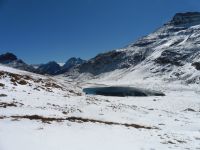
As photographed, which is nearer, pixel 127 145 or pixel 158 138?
pixel 127 145

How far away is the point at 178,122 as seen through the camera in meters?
36.4

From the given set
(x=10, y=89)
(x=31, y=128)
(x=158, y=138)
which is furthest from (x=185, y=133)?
(x=10, y=89)

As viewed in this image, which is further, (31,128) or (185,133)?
(185,133)

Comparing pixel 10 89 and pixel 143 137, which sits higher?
pixel 10 89

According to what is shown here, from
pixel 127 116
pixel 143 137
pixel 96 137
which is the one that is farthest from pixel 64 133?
pixel 127 116

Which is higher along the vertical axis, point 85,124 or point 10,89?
point 10,89

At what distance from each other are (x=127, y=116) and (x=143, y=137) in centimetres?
1333

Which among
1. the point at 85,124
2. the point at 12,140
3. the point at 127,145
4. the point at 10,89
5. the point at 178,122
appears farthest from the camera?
the point at 10,89

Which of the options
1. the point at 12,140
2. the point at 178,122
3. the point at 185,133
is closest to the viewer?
the point at 12,140

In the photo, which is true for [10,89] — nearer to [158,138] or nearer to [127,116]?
[127,116]

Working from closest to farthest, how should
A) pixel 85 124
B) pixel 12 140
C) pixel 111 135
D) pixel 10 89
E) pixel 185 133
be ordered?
pixel 12 140 < pixel 111 135 < pixel 85 124 < pixel 185 133 < pixel 10 89

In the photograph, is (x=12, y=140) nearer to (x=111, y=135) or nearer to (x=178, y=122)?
(x=111, y=135)

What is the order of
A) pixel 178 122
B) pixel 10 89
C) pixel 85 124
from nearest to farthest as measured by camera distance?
pixel 85 124 → pixel 178 122 → pixel 10 89

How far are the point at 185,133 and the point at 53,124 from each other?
46.5 feet
